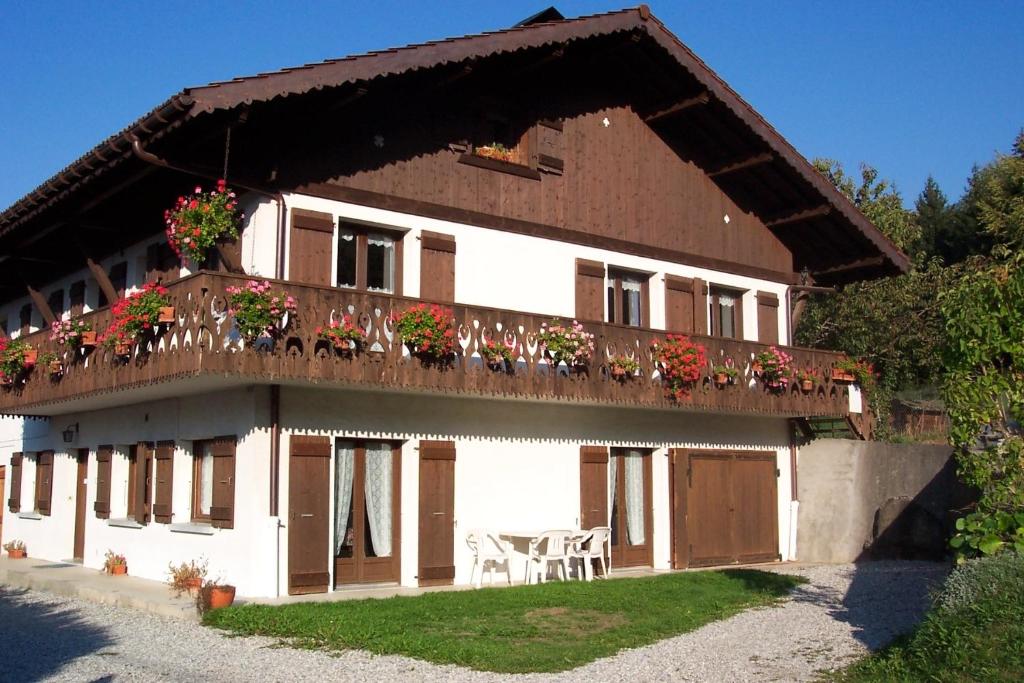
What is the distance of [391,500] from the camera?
48.0 ft

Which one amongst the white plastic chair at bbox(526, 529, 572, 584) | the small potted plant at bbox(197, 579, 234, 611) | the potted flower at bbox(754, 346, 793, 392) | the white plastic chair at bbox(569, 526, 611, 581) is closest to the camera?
the small potted plant at bbox(197, 579, 234, 611)

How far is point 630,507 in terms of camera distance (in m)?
17.6

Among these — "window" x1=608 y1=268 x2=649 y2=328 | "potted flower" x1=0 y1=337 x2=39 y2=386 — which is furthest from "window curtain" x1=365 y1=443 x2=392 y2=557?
"potted flower" x1=0 y1=337 x2=39 y2=386

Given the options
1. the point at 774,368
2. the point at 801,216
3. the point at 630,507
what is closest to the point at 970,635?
the point at 630,507

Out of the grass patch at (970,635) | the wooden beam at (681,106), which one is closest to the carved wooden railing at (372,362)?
the wooden beam at (681,106)

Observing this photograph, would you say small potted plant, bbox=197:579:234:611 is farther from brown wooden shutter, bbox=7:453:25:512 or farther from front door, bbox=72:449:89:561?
brown wooden shutter, bbox=7:453:25:512

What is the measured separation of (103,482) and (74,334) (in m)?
3.30

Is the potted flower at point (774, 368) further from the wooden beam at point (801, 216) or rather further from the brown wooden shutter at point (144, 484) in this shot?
the brown wooden shutter at point (144, 484)

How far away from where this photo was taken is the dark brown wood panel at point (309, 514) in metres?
13.4

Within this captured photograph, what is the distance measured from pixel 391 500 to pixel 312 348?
2877mm

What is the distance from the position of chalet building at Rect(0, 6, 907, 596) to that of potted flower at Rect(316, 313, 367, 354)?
0.33 feet

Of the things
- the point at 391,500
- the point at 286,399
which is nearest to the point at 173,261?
the point at 286,399

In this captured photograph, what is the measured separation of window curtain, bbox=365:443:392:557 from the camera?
14.4 metres

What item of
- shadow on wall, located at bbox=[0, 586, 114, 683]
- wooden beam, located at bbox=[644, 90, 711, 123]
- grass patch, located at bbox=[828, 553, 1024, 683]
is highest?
wooden beam, located at bbox=[644, 90, 711, 123]
